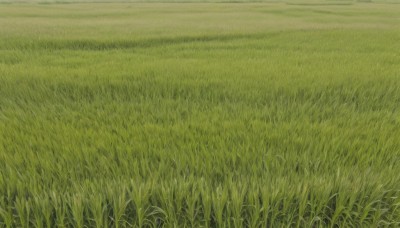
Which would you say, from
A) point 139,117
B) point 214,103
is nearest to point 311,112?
point 214,103

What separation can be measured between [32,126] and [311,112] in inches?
84.9

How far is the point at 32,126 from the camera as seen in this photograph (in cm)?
192

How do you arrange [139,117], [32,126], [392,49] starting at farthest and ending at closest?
1. [392,49]
2. [139,117]
3. [32,126]

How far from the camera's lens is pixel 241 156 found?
155 cm

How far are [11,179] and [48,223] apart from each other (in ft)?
1.20

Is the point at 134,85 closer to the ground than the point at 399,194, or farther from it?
farther from it

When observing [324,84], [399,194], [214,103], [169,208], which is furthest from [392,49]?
[169,208]

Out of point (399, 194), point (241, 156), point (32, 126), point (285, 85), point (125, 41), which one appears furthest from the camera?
point (125, 41)

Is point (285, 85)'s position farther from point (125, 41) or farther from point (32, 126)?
point (125, 41)

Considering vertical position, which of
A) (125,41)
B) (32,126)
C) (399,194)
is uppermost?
(125,41)

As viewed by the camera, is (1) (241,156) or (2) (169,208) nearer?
(2) (169,208)

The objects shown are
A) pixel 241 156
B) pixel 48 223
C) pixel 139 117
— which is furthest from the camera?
pixel 139 117

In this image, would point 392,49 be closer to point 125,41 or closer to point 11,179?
point 125,41

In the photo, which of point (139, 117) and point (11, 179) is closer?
point (11, 179)
